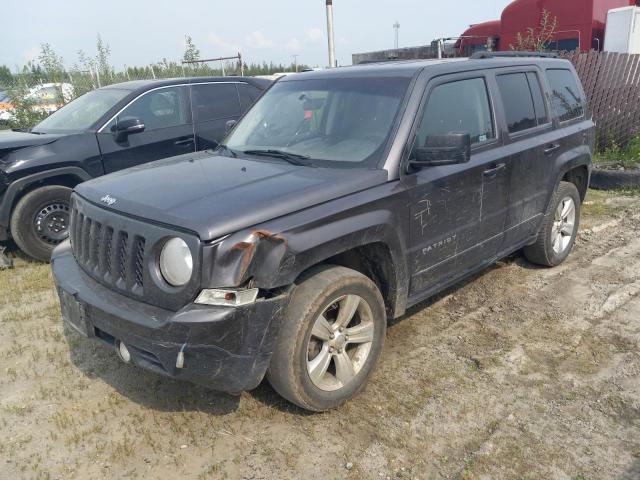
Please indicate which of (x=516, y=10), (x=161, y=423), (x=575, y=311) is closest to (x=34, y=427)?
(x=161, y=423)

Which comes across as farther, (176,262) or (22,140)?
(22,140)

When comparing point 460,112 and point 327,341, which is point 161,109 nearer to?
point 460,112

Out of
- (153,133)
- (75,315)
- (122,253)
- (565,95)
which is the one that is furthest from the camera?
(153,133)

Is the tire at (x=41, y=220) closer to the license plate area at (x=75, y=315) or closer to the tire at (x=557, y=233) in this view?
the license plate area at (x=75, y=315)

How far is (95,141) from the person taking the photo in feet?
20.2

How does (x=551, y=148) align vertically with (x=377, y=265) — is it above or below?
above

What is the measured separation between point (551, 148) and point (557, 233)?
101 centimetres

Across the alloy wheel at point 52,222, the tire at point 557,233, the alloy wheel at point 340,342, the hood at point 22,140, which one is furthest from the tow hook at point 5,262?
the tire at point 557,233

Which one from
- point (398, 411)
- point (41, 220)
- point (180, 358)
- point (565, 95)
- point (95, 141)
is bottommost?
point (398, 411)

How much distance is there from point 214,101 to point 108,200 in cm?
431

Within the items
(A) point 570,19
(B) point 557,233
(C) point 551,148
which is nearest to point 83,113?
(C) point 551,148

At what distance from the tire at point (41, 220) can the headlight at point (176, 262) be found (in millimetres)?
3862

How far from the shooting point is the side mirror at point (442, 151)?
3244 millimetres

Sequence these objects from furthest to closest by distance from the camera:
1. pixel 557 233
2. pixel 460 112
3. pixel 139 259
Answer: pixel 557 233 → pixel 460 112 → pixel 139 259
